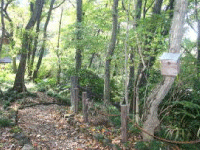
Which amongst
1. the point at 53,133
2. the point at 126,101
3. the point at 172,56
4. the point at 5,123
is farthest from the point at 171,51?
the point at 5,123

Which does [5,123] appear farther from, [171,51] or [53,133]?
[171,51]

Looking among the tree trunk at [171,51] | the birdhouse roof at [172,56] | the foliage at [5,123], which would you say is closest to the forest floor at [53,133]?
the foliage at [5,123]

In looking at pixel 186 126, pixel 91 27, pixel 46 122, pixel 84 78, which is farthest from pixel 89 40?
pixel 186 126

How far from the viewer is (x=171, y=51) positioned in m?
3.78

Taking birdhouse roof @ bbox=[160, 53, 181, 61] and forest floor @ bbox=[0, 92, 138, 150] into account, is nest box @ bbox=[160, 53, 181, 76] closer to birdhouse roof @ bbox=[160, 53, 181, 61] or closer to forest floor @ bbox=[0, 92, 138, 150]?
birdhouse roof @ bbox=[160, 53, 181, 61]

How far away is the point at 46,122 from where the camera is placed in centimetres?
596

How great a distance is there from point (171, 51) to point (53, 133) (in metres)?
3.69

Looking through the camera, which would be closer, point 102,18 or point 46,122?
point 46,122

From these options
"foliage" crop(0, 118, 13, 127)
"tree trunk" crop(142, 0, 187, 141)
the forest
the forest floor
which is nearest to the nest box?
the forest

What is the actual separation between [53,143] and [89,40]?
12.8ft

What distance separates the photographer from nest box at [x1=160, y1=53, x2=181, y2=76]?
Result: 3552mm

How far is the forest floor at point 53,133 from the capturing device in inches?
168

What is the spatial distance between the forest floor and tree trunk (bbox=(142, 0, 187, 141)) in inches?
34.3

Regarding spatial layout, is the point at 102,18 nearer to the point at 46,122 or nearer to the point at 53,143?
the point at 46,122
